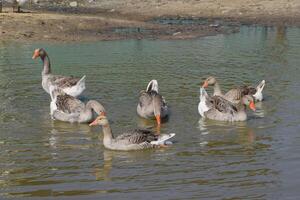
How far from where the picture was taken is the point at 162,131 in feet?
49.7

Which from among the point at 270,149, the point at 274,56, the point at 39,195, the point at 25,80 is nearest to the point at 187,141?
the point at 270,149

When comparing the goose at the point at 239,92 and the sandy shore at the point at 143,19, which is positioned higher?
the sandy shore at the point at 143,19

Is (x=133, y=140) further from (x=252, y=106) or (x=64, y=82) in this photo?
(x=64, y=82)

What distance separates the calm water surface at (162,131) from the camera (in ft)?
35.8

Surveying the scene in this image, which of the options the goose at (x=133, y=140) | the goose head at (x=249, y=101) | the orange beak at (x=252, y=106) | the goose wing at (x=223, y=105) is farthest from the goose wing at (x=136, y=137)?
the orange beak at (x=252, y=106)

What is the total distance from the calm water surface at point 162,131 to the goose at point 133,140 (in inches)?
6.9

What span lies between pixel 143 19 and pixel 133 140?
27.1m

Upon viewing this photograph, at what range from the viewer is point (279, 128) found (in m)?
14.8

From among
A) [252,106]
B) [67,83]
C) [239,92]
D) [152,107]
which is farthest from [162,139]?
[67,83]

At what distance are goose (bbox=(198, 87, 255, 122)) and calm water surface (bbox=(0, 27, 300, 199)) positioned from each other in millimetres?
219

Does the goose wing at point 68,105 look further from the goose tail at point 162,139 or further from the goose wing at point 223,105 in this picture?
the goose wing at point 223,105

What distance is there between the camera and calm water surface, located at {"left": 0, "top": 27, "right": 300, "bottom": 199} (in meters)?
10.9

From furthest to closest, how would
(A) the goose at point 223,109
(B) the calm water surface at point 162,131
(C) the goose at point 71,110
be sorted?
(A) the goose at point 223,109 → (C) the goose at point 71,110 → (B) the calm water surface at point 162,131

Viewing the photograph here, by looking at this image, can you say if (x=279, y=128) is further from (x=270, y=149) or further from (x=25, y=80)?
(x=25, y=80)
